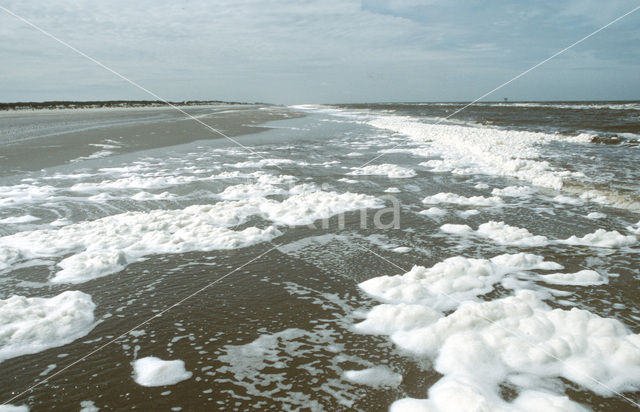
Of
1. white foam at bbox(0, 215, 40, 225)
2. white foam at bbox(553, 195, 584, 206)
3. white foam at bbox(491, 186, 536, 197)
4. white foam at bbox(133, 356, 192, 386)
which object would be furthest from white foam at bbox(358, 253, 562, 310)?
white foam at bbox(0, 215, 40, 225)

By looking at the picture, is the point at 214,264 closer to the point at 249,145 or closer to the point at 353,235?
the point at 353,235

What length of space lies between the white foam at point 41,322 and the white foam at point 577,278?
4.96 meters

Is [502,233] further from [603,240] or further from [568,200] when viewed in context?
[568,200]

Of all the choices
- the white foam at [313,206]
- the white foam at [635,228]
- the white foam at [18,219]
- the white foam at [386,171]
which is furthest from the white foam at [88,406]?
the white foam at [386,171]

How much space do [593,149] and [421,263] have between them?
1565 cm

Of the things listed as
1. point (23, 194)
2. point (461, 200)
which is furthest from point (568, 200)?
point (23, 194)

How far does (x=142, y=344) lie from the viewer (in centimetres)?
340

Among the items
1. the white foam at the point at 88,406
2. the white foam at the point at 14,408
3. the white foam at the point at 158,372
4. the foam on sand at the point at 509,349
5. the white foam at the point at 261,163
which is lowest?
the white foam at the point at 14,408

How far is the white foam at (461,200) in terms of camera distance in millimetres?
7979

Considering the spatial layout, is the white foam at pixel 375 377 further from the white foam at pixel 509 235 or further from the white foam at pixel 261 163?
the white foam at pixel 261 163

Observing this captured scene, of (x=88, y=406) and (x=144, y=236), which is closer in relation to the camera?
(x=88, y=406)

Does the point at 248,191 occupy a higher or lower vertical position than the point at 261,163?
lower

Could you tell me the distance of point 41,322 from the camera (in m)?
3.60

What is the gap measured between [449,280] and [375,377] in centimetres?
192
